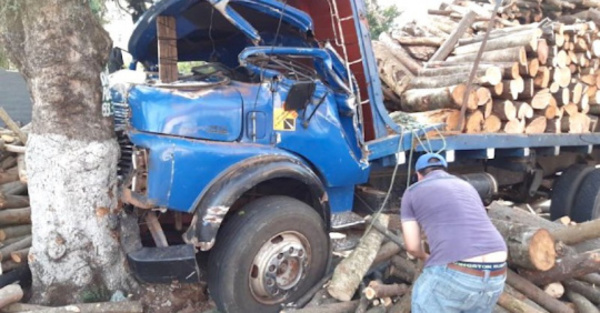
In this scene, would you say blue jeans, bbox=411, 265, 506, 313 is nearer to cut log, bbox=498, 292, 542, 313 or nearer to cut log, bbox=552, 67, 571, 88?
cut log, bbox=498, 292, 542, 313

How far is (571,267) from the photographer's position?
13.0 feet

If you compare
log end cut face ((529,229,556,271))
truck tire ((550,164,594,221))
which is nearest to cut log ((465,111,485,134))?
log end cut face ((529,229,556,271))

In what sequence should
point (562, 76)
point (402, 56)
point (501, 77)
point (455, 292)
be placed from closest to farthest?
1. point (455, 292)
2. point (501, 77)
3. point (562, 76)
4. point (402, 56)

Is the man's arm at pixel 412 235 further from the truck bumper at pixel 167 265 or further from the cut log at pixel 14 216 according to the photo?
the cut log at pixel 14 216

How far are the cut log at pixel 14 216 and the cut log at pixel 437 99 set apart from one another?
4.06 metres

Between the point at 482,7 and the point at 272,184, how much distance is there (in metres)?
5.47

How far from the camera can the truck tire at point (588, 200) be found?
6.21 metres

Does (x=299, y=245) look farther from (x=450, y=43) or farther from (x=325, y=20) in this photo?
(x=450, y=43)

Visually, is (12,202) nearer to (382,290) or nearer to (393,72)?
(382,290)

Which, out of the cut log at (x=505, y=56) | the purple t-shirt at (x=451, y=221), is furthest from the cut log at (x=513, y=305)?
the cut log at (x=505, y=56)

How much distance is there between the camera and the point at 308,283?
155 inches

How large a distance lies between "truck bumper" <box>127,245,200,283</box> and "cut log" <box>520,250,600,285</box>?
2635 millimetres

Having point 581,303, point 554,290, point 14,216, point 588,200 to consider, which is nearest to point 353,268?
point 554,290

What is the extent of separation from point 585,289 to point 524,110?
2.20 meters
